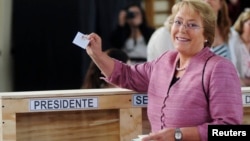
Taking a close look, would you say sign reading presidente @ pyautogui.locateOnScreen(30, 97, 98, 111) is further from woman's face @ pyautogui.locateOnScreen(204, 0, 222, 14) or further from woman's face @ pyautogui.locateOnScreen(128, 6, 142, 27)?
woman's face @ pyautogui.locateOnScreen(128, 6, 142, 27)

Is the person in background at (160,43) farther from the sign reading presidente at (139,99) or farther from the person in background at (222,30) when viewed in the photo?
the sign reading presidente at (139,99)

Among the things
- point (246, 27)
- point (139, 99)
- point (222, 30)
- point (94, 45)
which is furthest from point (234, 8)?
point (94, 45)

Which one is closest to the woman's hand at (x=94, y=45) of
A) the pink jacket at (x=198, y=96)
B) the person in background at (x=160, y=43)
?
the pink jacket at (x=198, y=96)

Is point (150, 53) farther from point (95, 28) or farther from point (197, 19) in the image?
point (197, 19)

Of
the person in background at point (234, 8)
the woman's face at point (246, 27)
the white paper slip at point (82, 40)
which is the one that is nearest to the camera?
the white paper slip at point (82, 40)

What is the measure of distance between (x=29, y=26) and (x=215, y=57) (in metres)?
3.59

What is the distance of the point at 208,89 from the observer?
3479mm

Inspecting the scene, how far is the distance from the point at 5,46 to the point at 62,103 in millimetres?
3134

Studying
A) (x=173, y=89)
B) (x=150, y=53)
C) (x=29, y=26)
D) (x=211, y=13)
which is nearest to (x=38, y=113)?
(x=173, y=89)

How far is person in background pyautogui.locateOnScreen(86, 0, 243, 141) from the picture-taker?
346 cm

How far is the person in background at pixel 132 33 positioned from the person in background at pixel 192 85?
317 cm

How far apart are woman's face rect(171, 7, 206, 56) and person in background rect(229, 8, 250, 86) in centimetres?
218

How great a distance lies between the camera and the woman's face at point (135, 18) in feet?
23.1

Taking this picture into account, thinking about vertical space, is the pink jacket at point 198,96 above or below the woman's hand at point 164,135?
above
